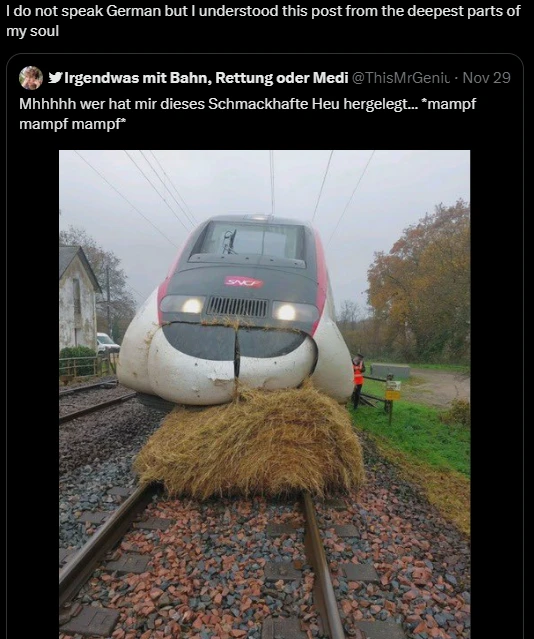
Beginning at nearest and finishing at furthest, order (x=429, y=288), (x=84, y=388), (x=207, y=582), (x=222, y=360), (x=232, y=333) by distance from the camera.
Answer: (x=207, y=582) → (x=222, y=360) → (x=232, y=333) → (x=84, y=388) → (x=429, y=288)

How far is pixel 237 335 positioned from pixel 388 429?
503cm

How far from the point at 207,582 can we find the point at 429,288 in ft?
66.6

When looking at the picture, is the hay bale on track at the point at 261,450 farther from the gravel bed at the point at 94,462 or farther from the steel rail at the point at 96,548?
the gravel bed at the point at 94,462

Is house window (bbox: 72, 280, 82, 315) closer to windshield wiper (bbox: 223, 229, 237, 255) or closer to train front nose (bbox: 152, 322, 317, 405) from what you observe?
windshield wiper (bbox: 223, 229, 237, 255)

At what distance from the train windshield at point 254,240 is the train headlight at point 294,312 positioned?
132 cm

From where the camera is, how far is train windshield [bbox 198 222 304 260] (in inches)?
222

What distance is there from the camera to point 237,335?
3984 millimetres

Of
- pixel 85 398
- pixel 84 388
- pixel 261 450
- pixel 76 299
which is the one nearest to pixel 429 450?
pixel 261 450

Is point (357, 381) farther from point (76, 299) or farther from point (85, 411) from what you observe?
point (76, 299)

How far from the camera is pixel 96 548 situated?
9.33ft

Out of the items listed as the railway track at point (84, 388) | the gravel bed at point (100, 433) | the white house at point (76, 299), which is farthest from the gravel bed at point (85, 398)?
the white house at point (76, 299)
